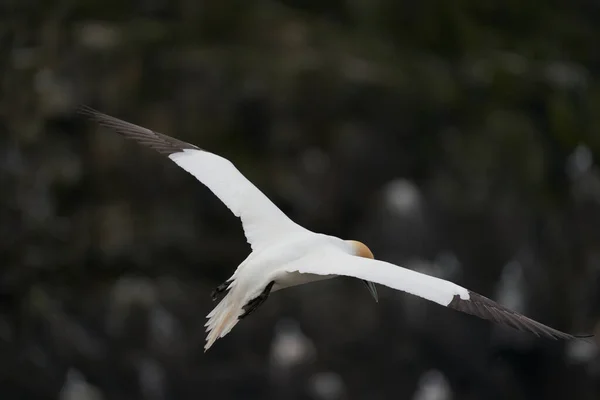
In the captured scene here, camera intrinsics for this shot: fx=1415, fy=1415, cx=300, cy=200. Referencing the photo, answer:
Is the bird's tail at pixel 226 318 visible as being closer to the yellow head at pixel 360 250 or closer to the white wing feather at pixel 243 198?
the white wing feather at pixel 243 198

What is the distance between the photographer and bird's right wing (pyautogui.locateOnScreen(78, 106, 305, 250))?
7734 mm

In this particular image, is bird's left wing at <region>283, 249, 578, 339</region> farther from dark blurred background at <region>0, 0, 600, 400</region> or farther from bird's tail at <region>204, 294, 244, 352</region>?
dark blurred background at <region>0, 0, 600, 400</region>

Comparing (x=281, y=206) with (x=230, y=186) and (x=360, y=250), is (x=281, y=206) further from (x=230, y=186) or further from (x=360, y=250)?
(x=360, y=250)

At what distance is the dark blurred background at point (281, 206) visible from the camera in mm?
13320

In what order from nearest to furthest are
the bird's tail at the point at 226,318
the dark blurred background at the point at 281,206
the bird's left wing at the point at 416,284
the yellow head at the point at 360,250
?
1. the bird's left wing at the point at 416,284
2. the bird's tail at the point at 226,318
3. the yellow head at the point at 360,250
4. the dark blurred background at the point at 281,206

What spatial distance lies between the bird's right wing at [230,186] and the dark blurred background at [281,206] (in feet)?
16.1

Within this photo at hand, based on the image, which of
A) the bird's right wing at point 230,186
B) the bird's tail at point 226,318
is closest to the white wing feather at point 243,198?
the bird's right wing at point 230,186

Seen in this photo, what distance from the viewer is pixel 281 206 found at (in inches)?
529

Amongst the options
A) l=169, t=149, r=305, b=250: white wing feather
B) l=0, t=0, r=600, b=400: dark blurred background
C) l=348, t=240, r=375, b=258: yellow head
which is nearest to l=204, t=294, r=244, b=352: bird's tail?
l=169, t=149, r=305, b=250: white wing feather

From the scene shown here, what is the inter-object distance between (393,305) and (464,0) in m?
4.63

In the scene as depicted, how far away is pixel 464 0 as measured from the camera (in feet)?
54.1

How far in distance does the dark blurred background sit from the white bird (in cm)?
538

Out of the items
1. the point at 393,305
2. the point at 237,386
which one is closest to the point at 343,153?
the point at 393,305

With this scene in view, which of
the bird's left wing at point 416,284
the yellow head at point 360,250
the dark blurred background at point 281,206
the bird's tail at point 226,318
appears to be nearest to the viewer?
the bird's left wing at point 416,284
